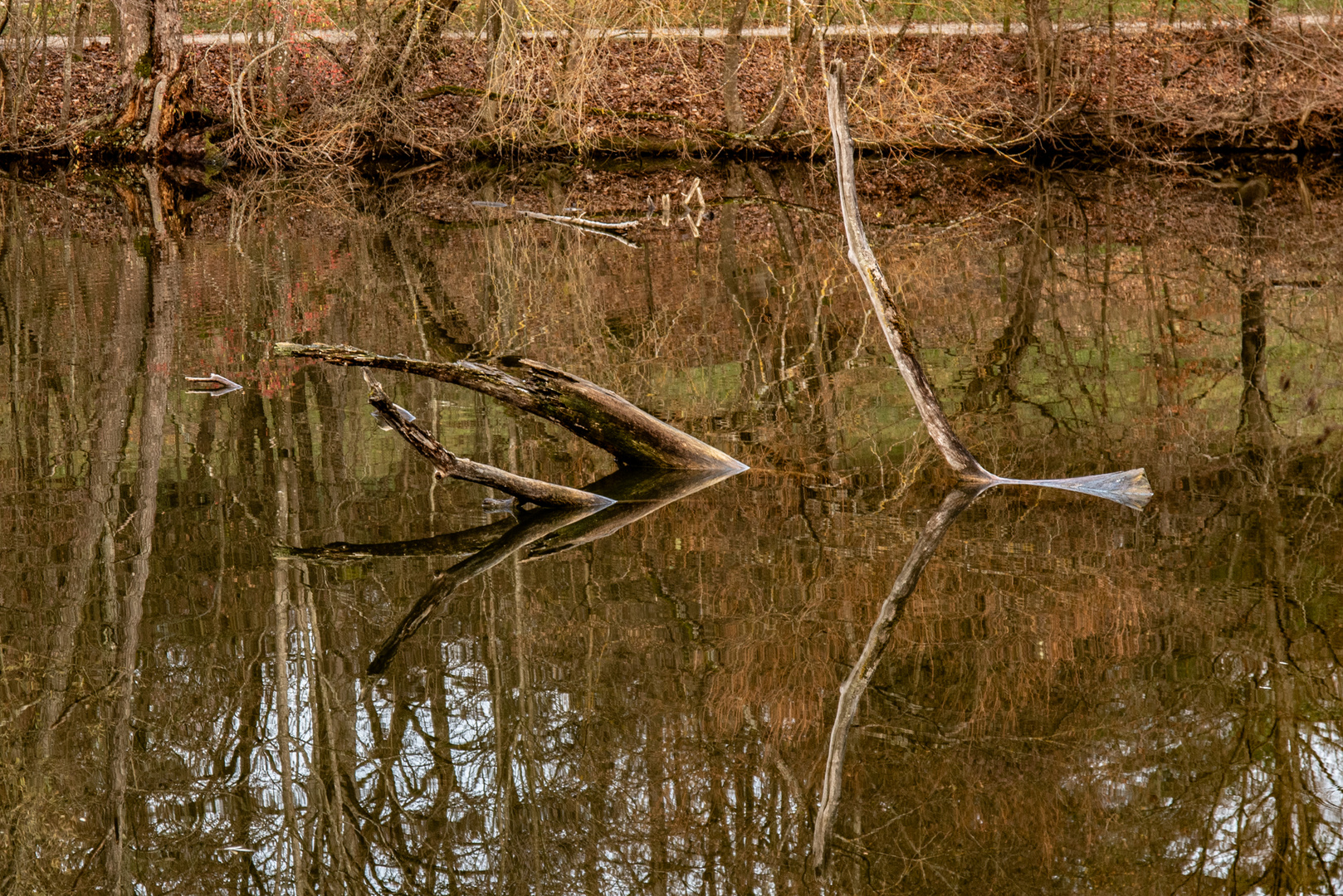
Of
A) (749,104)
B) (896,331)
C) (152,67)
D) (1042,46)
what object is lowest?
(896,331)

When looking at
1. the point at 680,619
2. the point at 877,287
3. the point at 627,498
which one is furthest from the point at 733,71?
the point at 680,619

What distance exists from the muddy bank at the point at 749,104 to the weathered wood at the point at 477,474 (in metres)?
16.9

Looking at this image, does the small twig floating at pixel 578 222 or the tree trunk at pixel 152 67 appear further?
the tree trunk at pixel 152 67

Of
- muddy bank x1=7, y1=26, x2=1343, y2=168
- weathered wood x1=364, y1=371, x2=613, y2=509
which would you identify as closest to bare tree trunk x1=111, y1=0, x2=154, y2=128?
muddy bank x1=7, y1=26, x2=1343, y2=168

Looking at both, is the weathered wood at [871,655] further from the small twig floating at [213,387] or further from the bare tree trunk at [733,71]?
the bare tree trunk at [733,71]

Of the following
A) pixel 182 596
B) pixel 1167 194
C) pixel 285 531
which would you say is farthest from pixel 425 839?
pixel 1167 194

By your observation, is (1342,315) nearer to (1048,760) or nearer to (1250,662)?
(1250,662)

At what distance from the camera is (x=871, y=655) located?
19.0ft

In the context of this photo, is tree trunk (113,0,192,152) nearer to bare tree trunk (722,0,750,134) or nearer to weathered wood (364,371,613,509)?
bare tree trunk (722,0,750,134)

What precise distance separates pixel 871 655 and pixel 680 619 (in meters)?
0.85

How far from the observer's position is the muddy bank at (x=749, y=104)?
25.0 metres

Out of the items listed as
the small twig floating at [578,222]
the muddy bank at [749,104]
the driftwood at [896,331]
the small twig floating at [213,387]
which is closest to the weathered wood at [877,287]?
the driftwood at [896,331]

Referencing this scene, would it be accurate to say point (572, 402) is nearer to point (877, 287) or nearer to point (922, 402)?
point (877, 287)

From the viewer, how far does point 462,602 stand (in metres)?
6.25
